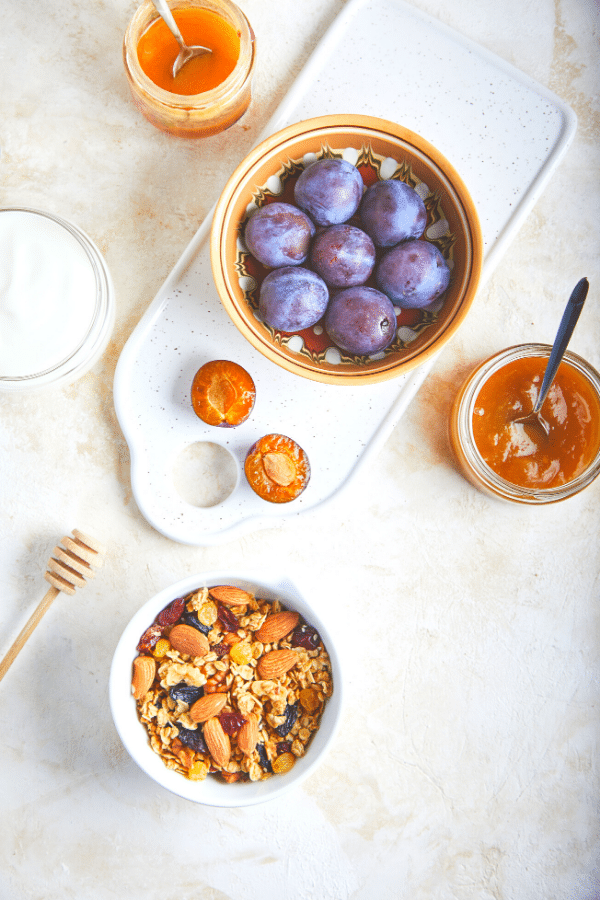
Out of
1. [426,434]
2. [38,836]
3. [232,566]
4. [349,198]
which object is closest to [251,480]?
[232,566]

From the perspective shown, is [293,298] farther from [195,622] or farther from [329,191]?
[195,622]

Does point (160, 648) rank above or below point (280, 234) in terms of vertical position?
below

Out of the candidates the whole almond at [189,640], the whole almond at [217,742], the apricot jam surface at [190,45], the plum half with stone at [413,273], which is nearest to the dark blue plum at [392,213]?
the plum half with stone at [413,273]

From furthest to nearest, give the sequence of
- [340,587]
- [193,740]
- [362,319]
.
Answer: [340,587]
[193,740]
[362,319]

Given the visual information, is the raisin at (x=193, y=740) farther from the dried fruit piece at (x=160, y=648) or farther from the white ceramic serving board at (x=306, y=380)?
the white ceramic serving board at (x=306, y=380)

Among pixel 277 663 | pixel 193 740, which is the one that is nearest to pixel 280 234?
pixel 277 663

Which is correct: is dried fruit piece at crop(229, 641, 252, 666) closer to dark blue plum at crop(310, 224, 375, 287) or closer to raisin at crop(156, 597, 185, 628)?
raisin at crop(156, 597, 185, 628)

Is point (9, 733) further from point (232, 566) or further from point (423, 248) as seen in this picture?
point (423, 248)
